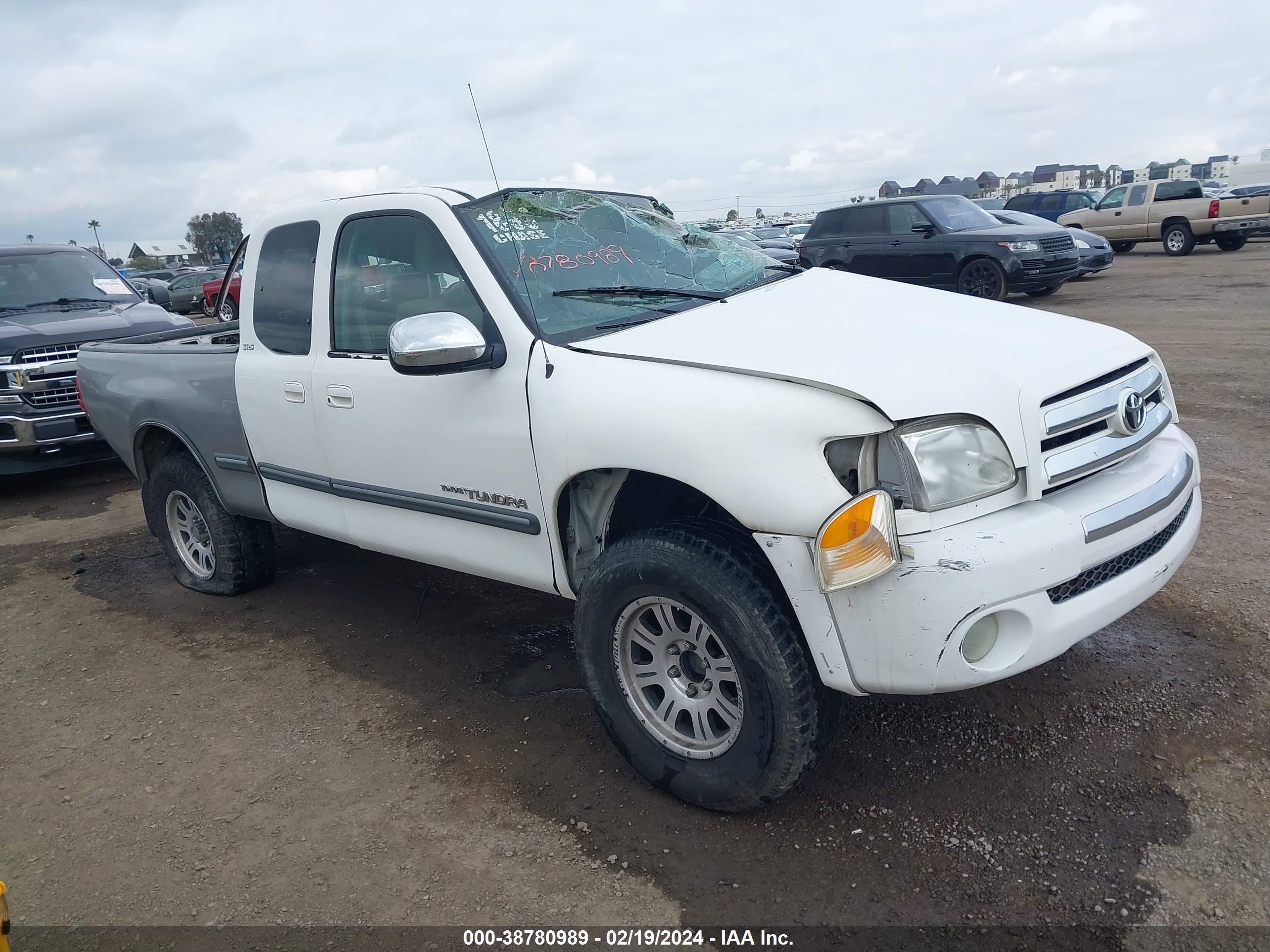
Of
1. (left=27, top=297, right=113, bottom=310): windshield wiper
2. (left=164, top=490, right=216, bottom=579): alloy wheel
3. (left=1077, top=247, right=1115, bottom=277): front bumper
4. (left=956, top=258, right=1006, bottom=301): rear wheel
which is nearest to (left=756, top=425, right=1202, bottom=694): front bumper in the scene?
(left=164, top=490, right=216, bottom=579): alloy wheel

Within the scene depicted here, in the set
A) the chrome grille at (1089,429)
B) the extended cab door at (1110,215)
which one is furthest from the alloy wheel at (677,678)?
the extended cab door at (1110,215)

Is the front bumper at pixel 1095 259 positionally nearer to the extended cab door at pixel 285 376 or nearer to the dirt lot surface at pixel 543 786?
the dirt lot surface at pixel 543 786

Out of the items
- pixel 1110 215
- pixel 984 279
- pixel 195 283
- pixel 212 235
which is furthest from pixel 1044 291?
pixel 212 235

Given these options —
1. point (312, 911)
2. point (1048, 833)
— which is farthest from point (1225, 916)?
point (312, 911)

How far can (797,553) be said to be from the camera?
7.76 ft

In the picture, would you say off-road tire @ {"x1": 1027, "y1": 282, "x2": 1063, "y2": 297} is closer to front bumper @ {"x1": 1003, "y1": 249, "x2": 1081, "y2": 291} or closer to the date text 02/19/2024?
front bumper @ {"x1": 1003, "y1": 249, "x2": 1081, "y2": 291}

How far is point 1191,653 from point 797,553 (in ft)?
6.68

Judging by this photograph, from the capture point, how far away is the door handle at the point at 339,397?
3.58m

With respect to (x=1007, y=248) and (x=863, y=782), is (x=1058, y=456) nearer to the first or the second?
(x=863, y=782)

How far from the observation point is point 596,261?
3418 mm

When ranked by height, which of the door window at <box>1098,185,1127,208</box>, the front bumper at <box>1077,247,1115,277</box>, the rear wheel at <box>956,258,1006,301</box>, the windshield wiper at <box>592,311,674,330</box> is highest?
the windshield wiper at <box>592,311,674,330</box>

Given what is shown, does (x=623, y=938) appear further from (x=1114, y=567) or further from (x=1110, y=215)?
(x=1110, y=215)

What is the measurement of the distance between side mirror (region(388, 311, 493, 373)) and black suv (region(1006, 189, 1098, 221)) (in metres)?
23.1

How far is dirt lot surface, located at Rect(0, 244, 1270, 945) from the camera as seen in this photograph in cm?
247
